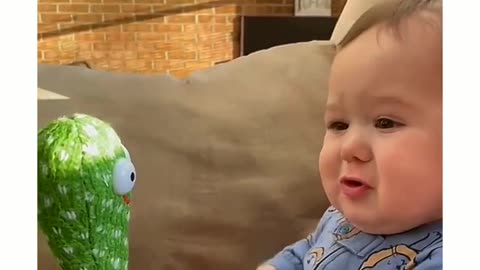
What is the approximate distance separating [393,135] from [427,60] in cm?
6

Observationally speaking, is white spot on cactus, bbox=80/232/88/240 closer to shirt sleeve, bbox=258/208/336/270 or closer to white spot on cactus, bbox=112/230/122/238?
white spot on cactus, bbox=112/230/122/238

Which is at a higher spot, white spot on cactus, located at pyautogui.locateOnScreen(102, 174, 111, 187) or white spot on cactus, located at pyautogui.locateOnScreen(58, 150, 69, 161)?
white spot on cactus, located at pyautogui.locateOnScreen(58, 150, 69, 161)

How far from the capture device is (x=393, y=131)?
600mm

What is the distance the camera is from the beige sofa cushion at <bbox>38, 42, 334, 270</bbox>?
2.60 ft

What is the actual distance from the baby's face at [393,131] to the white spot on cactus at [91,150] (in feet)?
0.70

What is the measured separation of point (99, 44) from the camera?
88cm

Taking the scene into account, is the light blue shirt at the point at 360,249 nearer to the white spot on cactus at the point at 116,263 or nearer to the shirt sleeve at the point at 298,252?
the shirt sleeve at the point at 298,252

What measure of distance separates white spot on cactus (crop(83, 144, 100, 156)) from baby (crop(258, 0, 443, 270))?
0.70ft

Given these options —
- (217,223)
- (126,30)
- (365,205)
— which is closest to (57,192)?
(365,205)

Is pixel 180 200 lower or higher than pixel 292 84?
lower

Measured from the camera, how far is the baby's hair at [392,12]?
59 cm

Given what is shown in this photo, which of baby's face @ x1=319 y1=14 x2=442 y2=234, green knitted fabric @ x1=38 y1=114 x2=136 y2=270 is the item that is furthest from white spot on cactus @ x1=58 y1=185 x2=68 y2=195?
baby's face @ x1=319 y1=14 x2=442 y2=234

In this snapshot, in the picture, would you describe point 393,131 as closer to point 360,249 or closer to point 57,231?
point 360,249
